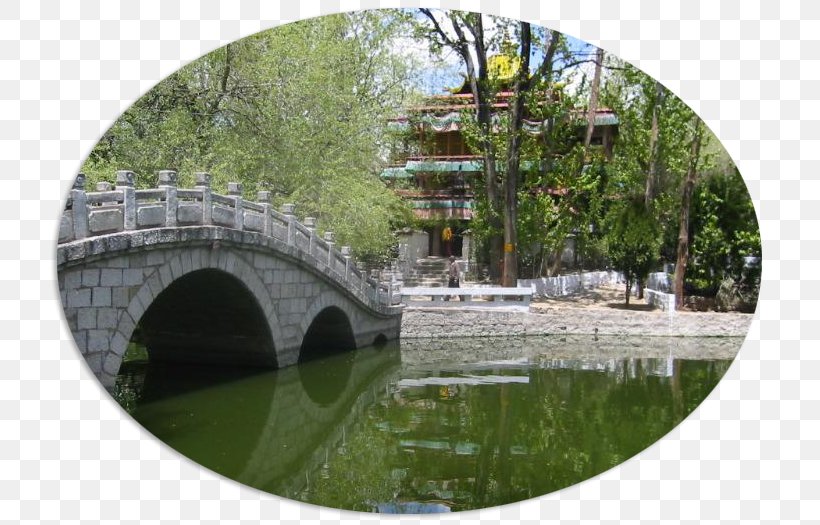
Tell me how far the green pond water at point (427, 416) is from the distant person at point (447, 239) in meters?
2.23

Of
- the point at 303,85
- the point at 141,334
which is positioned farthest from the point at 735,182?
the point at 141,334

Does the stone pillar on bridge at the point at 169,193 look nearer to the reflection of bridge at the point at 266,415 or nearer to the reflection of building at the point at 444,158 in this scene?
the reflection of bridge at the point at 266,415

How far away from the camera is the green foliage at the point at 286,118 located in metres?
8.53

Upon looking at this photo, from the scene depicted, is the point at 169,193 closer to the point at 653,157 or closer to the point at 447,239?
the point at 653,157

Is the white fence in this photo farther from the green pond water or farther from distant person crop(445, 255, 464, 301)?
the green pond water

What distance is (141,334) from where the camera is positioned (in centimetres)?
1120

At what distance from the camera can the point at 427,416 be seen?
889cm

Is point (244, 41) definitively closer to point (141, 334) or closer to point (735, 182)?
point (141, 334)

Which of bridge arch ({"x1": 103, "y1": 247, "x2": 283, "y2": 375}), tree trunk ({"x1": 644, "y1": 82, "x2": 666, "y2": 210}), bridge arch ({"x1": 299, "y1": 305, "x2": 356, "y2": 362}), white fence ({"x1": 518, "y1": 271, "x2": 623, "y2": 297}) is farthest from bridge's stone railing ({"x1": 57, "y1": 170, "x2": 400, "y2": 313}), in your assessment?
tree trunk ({"x1": 644, "y1": 82, "x2": 666, "y2": 210})

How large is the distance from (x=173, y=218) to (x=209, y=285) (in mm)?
1903

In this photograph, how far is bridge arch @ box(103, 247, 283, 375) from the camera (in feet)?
24.2

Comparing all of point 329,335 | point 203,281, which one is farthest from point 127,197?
point 329,335

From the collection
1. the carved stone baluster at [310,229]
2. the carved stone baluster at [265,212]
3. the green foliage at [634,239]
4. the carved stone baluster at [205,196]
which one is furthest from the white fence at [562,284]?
the carved stone baluster at [205,196]

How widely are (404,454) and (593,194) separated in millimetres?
6227
